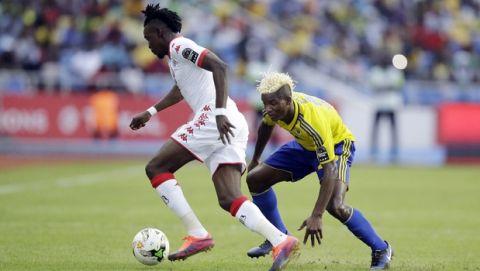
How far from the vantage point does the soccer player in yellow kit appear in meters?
8.30

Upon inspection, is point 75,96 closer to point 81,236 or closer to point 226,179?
point 81,236

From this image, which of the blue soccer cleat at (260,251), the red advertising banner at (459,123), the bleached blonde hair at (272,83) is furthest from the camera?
the red advertising banner at (459,123)

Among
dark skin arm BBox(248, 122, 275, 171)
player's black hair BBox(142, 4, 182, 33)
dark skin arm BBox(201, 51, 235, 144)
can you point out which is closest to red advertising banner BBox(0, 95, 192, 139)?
dark skin arm BBox(248, 122, 275, 171)

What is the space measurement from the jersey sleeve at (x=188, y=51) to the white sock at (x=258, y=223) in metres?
1.31

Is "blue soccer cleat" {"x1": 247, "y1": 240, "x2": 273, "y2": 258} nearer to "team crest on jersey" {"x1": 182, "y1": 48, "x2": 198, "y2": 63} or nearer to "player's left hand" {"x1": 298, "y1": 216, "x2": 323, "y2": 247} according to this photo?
"player's left hand" {"x1": 298, "y1": 216, "x2": 323, "y2": 247}

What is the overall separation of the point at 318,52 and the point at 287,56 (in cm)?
125

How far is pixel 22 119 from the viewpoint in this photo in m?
26.5

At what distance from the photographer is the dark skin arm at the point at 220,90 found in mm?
8172

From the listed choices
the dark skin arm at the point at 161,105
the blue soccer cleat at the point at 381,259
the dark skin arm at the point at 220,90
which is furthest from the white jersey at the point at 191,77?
the blue soccer cleat at the point at 381,259

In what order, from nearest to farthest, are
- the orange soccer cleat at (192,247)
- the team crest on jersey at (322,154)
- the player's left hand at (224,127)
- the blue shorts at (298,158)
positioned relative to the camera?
the player's left hand at (224,127) < the team crest on jersey at (322,154) < the orange soccer cleat at (192,247) < the blue shorts at (298,158)

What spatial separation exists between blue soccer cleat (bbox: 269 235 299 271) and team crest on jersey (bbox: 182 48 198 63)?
5.82 ft

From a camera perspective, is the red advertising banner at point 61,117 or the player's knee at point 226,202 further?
the red advertising banner at point 61,117

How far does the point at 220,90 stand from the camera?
8.30 m

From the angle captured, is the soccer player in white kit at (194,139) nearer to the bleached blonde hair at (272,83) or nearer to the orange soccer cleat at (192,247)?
the orange soccer cleat at (192,247)
